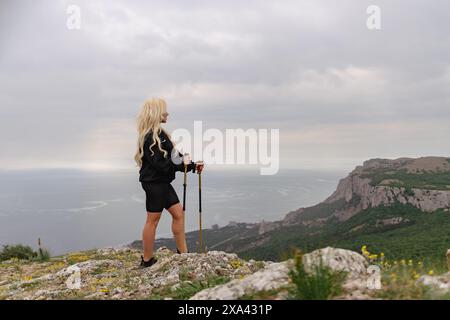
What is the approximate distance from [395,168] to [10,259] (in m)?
209

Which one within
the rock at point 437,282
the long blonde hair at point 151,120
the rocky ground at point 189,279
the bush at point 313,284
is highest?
the long blonde hair at point 151,120

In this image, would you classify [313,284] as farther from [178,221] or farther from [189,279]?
[178,221]

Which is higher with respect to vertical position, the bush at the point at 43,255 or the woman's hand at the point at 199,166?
the woman's hand at the point at 199,166

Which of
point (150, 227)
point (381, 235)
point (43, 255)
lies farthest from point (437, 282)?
point (381, 235)

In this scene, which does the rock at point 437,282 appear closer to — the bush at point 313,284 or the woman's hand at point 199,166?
the bush at point 313,284

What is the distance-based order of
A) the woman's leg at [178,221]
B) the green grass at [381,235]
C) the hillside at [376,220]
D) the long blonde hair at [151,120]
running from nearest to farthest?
the long blonde hair at [151,120]
the woman's leg at [178,221]
the green grass at [381,235]
the hillside at [376,220]

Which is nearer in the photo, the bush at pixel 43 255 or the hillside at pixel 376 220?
the bush at pixel 43 255

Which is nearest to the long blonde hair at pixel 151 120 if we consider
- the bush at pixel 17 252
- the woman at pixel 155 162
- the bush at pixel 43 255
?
the woman at pixel 155 162

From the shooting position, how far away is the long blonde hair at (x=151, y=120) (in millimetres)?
7422

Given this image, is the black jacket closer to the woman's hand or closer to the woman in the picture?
the woman

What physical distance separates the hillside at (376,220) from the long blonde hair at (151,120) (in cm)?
7461

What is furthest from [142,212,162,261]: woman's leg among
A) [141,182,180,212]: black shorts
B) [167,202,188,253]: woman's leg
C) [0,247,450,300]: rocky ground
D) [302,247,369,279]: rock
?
[302,247,369,279]: rock

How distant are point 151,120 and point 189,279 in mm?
3235
